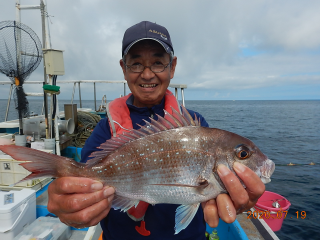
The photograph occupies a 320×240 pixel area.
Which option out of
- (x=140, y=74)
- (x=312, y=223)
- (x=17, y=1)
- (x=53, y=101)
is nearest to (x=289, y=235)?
(x=312, y=223)

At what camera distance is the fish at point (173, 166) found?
1771 mm

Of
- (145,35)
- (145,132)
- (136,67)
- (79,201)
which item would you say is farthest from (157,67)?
(79,201)

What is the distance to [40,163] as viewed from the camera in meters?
1.62

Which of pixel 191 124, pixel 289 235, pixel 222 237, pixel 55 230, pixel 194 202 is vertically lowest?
pixel 289 235

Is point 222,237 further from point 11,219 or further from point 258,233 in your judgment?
point 11,219

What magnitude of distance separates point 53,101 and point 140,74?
4053mm

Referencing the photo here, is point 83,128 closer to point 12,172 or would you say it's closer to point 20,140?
point 20,140

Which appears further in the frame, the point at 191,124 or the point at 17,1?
the point at 17,1

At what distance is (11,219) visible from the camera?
10.5 ft

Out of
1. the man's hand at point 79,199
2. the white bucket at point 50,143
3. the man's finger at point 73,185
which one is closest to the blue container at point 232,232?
the man's hand at point 79,199

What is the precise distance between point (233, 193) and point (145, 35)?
1.89m

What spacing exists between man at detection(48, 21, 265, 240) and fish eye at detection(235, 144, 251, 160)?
0.48 ft

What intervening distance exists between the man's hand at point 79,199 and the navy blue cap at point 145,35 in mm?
1481

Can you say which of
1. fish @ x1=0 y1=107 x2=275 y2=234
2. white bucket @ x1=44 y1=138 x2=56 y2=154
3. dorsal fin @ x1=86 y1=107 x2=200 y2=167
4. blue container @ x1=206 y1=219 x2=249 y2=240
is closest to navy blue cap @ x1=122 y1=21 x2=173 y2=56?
dorsal fin @ x1=86 y1=107 x2=200 y2=167
